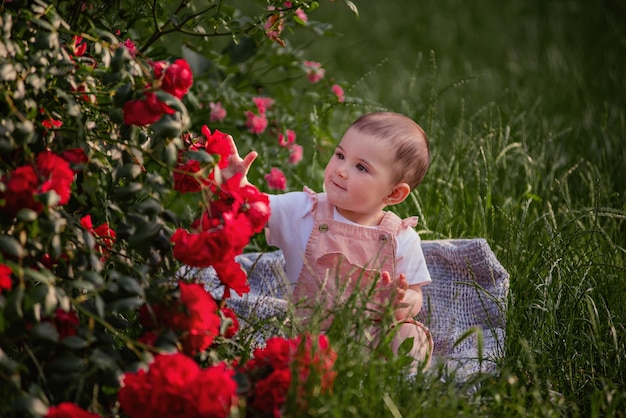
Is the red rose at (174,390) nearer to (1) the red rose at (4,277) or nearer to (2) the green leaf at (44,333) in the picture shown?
(2) the green leaf at (44,333)

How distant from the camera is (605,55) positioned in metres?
5.26

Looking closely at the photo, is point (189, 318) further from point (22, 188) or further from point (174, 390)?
point (22, 188)

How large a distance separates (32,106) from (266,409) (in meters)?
0.84

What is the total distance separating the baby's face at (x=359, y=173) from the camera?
2385mm

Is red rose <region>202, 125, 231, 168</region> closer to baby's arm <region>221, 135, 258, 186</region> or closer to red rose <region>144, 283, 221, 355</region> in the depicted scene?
baby's arm <region>221, 135, 258, 186</region>

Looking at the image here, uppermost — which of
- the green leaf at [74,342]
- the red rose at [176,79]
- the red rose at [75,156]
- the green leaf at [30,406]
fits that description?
the red rose at [176,79]

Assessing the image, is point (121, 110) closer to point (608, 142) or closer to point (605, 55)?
point (608, 142)

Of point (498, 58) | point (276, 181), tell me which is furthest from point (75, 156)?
point (498, 58)

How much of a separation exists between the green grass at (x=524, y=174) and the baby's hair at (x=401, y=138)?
0.45 m

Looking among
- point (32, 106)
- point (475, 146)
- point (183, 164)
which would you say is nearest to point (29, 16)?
point (32, 106)

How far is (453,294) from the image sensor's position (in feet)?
9.25

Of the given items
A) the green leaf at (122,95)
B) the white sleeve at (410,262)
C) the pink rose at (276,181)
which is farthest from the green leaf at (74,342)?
the pink rose at (276,181)

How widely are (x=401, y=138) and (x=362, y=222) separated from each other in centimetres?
30

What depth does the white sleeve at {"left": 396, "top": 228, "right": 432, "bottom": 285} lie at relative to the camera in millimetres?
2455
